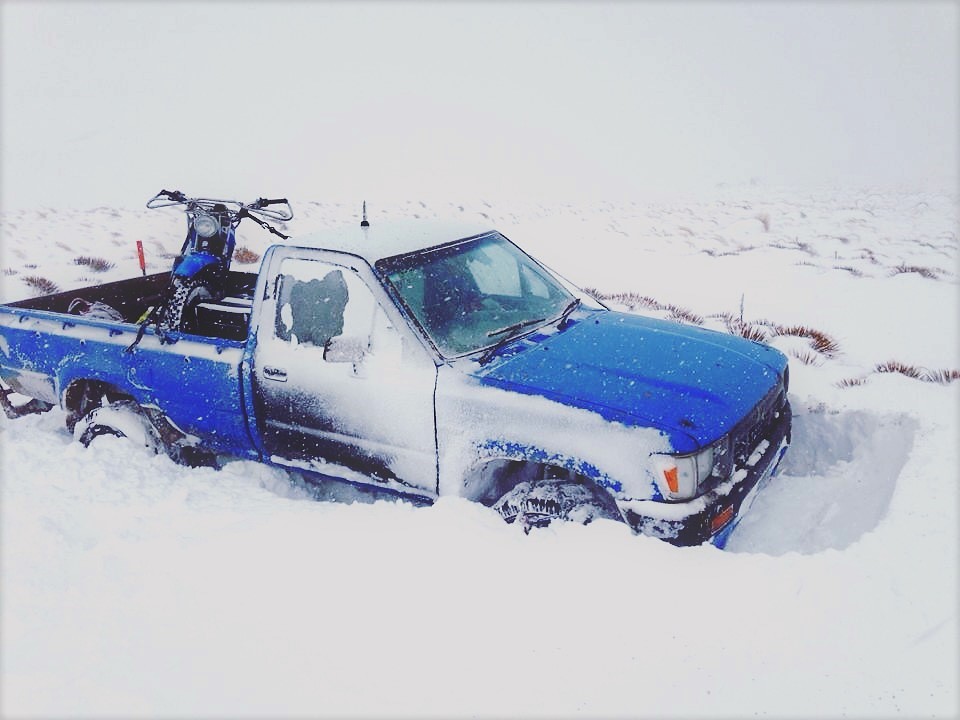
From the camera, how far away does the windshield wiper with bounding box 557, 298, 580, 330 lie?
4.34m

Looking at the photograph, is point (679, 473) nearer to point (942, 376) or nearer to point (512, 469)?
point (512, 469)

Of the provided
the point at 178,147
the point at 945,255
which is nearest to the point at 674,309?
the point at 945,255

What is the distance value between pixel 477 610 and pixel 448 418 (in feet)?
3.23

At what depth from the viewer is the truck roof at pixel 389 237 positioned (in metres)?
4.16

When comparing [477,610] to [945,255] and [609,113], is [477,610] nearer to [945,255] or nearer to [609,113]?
[945,255]

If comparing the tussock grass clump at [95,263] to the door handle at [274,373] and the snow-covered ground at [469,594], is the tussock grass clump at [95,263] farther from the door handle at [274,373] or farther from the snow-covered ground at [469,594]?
the door handle at [274,373]

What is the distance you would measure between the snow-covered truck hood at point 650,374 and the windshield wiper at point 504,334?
61mm

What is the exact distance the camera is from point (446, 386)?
3.67m

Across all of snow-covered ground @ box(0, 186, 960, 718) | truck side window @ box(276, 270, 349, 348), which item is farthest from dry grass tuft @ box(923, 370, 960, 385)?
truck side window @ box(276, 270, 349, 348)

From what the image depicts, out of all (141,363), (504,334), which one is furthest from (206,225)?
(504,334)

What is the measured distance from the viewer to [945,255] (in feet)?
37.5

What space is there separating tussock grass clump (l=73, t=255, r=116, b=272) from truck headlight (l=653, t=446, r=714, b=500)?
11.1m

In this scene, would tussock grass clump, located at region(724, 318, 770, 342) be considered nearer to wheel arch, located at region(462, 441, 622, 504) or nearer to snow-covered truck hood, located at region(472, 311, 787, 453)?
snow-covered truck hood, located at region(472, 311, 787, 453)

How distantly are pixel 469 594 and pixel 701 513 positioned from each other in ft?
3.68
